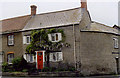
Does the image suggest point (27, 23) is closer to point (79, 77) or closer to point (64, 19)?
point (64, 19)

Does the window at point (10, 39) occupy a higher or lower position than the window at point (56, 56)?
higher

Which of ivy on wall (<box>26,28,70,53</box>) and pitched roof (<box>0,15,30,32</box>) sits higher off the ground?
pitched roof (<box>0,15,30,32</box>)

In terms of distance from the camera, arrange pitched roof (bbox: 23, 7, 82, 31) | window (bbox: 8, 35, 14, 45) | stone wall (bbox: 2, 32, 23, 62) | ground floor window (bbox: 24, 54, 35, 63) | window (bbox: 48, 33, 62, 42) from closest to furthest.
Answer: window (bbox: 48, 33, 62, 42) < pitched roof (bbox: 23, 7, 82, 31) < ground floor window (bbox: 24, 54, 35, 63) < stone wall (bbox: 2, 32, 23, 62) < window (bbox: 8, 35, 14, 45)

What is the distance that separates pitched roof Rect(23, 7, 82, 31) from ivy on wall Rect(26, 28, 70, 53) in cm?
99

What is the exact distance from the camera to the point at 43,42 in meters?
24.7

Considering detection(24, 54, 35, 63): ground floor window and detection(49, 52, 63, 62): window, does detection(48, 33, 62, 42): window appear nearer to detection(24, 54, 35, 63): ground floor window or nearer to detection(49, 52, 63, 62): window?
detection(49, 52, 63, 62): window

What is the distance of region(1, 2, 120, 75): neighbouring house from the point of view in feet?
76.2

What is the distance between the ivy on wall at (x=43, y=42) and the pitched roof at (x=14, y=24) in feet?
12.2

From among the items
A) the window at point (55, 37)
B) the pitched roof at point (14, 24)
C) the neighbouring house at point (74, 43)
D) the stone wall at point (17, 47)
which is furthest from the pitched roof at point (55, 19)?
the stone wall at point (17, 47)

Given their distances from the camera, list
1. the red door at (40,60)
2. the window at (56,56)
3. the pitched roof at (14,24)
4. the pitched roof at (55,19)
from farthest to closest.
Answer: the pitched roof at (14,24)
the red door at (40,60)
the pitched roof at (55,19)
the window at (56,56)

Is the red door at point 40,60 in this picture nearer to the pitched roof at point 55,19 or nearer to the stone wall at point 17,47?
the stone wall at point 17,47

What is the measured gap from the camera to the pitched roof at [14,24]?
28603 millimetres

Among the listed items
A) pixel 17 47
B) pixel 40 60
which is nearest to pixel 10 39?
pixel 17 47

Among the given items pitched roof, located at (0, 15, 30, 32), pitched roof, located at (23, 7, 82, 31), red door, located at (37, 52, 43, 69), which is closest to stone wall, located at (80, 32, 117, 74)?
pitched roof, located at (23, 7, 82, 31)
